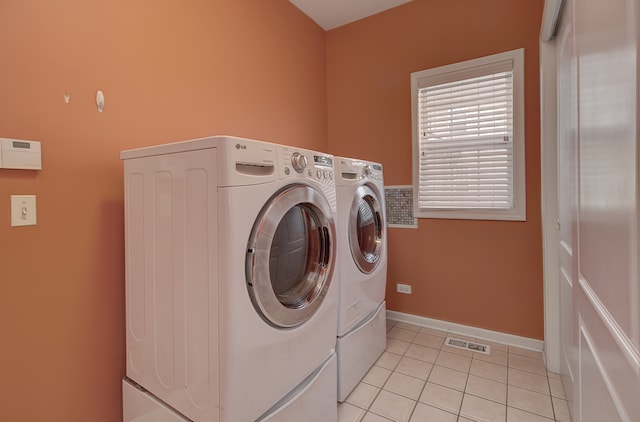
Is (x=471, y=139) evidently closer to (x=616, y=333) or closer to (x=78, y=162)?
(x=616, y=333)

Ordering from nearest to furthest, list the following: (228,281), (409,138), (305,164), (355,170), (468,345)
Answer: (228,281) → (305,164) → (355,170) → (468,345) → (409,138)

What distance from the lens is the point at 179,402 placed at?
3.63ft

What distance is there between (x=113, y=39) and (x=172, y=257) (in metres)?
1.08

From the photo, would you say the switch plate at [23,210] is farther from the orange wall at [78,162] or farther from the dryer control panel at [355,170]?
the dryer control panel at [355,170]

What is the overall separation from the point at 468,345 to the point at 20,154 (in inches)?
110

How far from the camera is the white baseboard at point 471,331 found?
2.22 meters

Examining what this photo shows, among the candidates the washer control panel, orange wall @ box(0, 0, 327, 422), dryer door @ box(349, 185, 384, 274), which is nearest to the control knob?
the washer control panel

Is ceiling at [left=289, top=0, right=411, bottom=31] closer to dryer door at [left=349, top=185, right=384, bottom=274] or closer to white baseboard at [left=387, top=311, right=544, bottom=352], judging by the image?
dryer door at [left=349, top=185, right=384, bottom=274]

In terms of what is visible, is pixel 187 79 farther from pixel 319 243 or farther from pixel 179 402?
pixel 179 402

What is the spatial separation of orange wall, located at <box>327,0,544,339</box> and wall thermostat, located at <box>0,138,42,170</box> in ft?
7.48

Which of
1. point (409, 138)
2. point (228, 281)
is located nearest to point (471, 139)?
point (409, 138)

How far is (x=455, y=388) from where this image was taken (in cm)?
179

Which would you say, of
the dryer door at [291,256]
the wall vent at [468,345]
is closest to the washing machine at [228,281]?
the dryer door at [291,256]

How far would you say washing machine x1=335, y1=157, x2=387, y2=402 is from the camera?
1663mm
